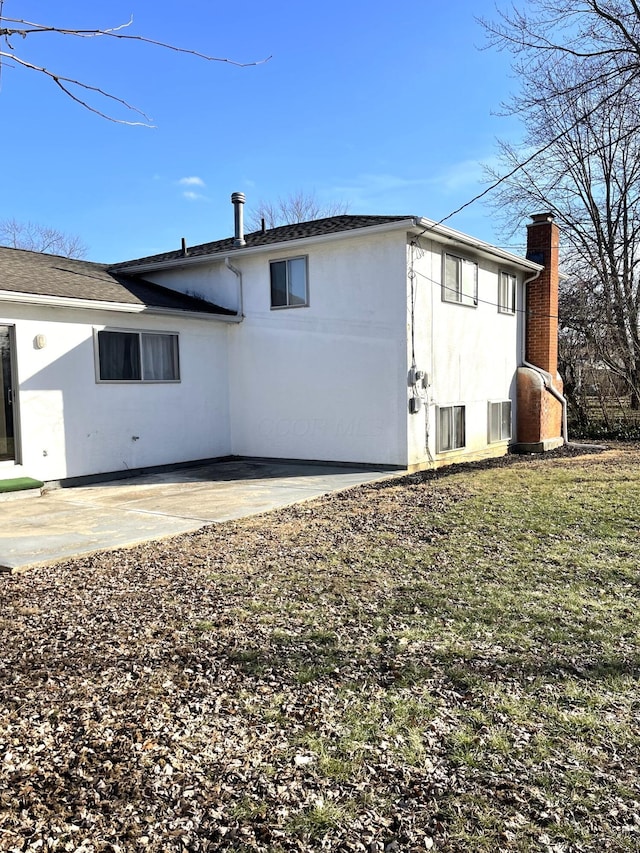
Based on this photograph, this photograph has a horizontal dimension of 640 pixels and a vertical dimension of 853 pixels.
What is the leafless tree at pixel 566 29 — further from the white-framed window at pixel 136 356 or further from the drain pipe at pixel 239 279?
the white-framed window at pixel 136 356

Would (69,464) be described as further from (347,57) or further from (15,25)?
(15,25)

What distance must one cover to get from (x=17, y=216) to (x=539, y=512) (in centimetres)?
3273

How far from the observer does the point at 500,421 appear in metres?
13.2

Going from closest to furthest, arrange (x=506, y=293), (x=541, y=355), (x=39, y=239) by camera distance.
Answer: (x=506, y=293) < (x=541, y=355) < (x=39, y=239)

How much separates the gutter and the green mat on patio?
8.01ft

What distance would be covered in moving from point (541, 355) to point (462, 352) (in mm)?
3395

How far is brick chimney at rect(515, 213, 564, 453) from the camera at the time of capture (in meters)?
13.7

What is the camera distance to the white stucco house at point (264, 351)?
30.2 ft

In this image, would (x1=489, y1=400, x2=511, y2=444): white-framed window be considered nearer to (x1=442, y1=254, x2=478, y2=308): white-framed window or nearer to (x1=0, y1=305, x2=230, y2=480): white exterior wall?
(x1=442, y1=254, x2=478, y2=308): white-framed window

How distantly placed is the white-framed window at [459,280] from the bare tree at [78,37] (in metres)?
8.66

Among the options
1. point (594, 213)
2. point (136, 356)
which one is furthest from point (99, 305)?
point (594, 213)

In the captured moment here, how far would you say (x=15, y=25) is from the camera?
2441 mm

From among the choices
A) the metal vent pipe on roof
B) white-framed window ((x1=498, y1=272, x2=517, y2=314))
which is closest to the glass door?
the metal vent pipe on roof

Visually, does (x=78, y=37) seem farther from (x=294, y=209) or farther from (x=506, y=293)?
(x=294, y=209)
